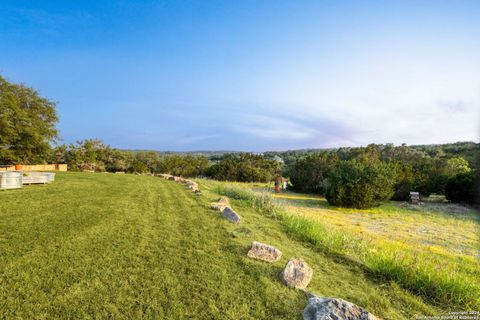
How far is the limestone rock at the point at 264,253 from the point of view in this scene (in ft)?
12.8

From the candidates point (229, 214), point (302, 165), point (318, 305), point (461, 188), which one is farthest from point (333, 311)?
point (302, 165)

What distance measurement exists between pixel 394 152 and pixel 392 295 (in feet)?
113

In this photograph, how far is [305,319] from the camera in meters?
2.54

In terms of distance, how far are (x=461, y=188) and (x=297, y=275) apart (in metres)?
17.9

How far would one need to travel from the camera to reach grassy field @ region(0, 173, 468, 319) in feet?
8.64

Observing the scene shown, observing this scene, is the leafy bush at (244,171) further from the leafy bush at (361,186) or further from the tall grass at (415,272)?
the tall grass at (415,272)

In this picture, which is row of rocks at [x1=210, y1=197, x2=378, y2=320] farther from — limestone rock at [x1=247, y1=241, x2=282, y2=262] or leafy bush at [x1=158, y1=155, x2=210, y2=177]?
leafy bush at [x1=158, y1=155, x2=210, y2=177]

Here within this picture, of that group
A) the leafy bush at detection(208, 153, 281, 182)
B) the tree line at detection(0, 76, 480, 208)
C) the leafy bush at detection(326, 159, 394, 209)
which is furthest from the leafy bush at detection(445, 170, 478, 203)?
the leafy bush at detection(208, 153, 281, 182)

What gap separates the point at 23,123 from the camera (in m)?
18.7

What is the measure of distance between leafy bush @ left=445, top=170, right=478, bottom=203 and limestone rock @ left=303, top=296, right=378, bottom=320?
17.1m

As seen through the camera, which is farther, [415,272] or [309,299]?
[415,272]

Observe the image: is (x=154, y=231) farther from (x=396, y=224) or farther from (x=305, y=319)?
(x=396, y=224)

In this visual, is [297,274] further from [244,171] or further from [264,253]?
[244,171]

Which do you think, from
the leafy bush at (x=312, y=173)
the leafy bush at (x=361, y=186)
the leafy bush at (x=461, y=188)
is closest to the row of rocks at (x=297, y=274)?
the leafy bush at (x=361, y=186)
